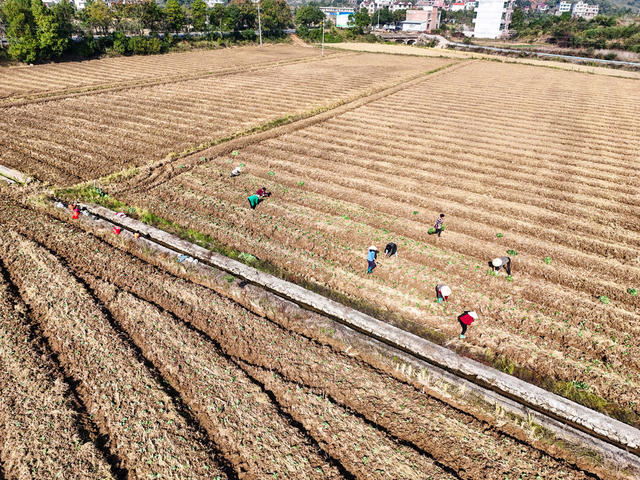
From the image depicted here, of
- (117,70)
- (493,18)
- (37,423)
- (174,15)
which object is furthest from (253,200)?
(493,18)

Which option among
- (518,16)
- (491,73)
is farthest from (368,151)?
(518,16)

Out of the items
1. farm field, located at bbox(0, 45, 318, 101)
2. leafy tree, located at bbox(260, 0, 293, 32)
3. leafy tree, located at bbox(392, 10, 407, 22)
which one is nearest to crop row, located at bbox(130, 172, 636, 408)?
farm field, located at bbox(0, 45, 318, 101)

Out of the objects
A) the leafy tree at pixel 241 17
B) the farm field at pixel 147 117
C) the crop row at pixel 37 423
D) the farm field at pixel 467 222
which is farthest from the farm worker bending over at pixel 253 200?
the leafy tree at pixel 241 17

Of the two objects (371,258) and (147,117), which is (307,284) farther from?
(147,117)

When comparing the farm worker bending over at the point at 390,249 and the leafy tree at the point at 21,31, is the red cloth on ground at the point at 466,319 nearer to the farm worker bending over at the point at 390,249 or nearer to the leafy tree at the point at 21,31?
the farm worker bending over at the point at 390,249

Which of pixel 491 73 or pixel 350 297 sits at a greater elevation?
pixel 491 73

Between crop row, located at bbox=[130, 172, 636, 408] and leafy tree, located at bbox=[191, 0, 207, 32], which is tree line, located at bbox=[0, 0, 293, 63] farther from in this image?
crop row, located at bbox=[130, 172, 636, 408]

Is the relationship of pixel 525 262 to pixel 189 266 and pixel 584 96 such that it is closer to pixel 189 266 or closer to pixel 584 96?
pixel 189 266
